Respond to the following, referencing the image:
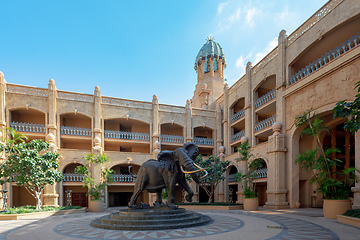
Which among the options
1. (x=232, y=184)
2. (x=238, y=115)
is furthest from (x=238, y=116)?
(x=232, y=184)

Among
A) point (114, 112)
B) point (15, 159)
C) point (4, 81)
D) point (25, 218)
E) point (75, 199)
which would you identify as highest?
point (4, 81)

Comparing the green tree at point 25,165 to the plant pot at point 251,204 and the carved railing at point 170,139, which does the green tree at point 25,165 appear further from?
the plant pot at point 251,204

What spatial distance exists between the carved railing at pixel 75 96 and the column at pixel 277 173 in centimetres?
1663

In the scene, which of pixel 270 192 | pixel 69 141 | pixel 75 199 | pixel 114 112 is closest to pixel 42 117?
pixel 69 141

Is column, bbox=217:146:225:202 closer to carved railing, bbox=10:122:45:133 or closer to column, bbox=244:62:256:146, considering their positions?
column, bbox=244:62:256:146

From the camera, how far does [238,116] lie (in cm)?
2388

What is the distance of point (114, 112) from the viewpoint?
77.6 feet

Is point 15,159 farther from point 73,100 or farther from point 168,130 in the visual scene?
point 168,130

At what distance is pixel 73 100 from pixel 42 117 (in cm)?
430

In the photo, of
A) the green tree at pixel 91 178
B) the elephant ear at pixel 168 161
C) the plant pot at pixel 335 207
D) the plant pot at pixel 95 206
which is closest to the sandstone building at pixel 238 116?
the plant pot at pixel 335 207

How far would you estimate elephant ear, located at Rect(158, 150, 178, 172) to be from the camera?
29.3 ft

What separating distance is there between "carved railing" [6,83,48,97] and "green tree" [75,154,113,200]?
722 cm

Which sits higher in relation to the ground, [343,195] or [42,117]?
[42,117]

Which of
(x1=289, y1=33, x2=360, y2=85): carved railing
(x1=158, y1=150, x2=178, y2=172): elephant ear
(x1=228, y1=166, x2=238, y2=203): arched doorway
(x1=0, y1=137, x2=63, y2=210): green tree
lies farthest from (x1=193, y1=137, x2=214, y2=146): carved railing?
(x1=158, y1=150, x2=178, y2=172): elephant ear
